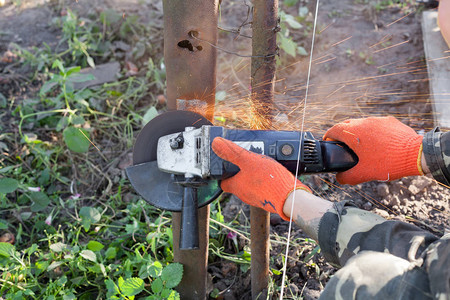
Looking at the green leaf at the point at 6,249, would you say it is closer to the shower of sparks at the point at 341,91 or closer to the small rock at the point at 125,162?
the small rock at the point at 125,162

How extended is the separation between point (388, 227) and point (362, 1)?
11.0 feet

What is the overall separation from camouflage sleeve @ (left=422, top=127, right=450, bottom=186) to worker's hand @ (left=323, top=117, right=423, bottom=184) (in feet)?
0.12

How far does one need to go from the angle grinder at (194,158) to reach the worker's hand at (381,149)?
44 mm

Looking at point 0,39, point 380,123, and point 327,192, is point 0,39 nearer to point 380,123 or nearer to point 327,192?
point 327,192

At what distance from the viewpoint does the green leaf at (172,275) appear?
1.85 metres

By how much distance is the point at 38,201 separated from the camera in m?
2.58

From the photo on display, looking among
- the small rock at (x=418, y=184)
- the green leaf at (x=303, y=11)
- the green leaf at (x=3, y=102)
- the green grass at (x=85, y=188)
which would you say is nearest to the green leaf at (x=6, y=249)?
the green grass at (x=85, y=188)

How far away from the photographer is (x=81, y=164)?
2988 mm

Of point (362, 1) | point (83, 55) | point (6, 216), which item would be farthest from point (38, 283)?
point (362, 1)

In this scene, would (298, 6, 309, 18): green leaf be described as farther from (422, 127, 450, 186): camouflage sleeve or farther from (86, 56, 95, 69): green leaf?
(422, 127, 450, 186): camouflage sleeve

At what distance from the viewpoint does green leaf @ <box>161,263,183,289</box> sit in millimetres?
1850

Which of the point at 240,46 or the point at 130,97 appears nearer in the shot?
the point at 130,97

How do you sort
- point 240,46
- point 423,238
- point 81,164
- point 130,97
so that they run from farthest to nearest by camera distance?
1. point 240,46
2. point 130,97
3. point 81,164
4. point 423,238

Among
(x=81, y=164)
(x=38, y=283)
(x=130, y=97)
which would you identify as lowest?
(x=38, y=283)
